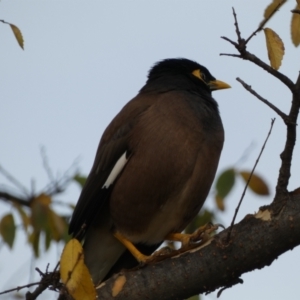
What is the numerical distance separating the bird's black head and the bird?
326 mm

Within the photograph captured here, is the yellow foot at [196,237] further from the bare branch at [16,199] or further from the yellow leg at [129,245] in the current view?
the bare branch at [16,199]

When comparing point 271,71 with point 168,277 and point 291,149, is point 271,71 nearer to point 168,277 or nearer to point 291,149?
point 291,149

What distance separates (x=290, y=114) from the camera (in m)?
2.64

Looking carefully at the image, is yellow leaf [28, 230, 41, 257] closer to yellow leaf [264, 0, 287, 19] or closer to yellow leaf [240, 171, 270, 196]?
yellow leaf [240, 171, 270, 196]

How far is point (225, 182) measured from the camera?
423 centimetres

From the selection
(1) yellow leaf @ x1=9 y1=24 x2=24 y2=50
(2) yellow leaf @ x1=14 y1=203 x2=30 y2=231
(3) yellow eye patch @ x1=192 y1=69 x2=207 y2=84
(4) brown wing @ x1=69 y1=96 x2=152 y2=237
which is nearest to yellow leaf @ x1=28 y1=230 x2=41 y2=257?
(2) yellow leaf @ x1=14 y1=203 x2=30 y2=231

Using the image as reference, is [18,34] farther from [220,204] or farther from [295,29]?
[220,204]

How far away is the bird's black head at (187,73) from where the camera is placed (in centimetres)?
480

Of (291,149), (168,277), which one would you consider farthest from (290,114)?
(168,277)

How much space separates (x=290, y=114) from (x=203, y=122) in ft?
5.04

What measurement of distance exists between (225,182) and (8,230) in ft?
4.63

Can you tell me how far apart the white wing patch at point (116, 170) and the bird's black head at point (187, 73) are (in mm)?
928

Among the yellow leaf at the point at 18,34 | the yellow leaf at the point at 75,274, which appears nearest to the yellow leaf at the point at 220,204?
the yellow leaf at the point at 18,34

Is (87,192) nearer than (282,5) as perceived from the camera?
No
